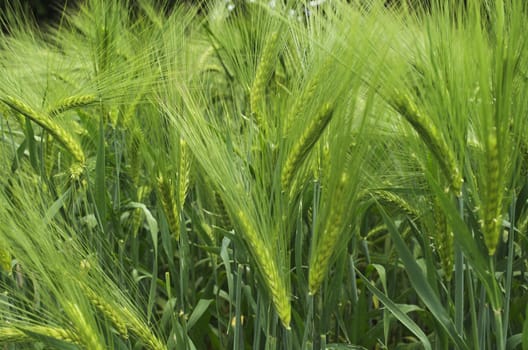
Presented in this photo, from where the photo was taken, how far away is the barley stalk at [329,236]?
3.23 ft

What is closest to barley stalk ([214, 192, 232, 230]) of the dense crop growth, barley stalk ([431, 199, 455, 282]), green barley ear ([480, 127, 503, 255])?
the dense crop growth

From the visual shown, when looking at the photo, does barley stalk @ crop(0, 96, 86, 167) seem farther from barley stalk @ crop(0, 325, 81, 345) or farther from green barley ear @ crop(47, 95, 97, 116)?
barley stalk @ crop(0, 325, 81, 345)

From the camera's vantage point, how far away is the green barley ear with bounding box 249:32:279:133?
1307 millimetres

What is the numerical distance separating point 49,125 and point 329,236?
59 centimetres

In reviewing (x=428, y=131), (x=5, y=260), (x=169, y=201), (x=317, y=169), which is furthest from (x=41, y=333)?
(x=428, y=131)

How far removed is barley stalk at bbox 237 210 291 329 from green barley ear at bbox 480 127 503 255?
27 cm

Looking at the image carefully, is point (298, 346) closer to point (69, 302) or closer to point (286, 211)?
point (286, 211)

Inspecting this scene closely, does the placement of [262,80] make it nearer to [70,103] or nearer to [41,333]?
[70,103]

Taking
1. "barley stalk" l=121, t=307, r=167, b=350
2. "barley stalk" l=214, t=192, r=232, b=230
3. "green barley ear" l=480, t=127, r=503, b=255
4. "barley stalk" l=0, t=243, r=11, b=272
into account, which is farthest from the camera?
"barley stalk" l=214, t=192, r=232, b=230

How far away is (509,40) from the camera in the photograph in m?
1.00

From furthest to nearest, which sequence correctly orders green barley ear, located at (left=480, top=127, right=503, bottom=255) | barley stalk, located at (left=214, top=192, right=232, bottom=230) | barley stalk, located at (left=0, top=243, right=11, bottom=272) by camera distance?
barley stalk, located at (left=214, top=192, right=232, bottom=230) → barley stalk, located at (left=0, top=243, right=11, bottom=272) → green barley ear, located at (left=480, top=127, right=503, bottom=255)

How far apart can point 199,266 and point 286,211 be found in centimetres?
89

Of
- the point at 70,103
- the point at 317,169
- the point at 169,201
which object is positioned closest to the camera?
the point at 317,169

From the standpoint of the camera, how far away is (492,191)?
3.17 ft
